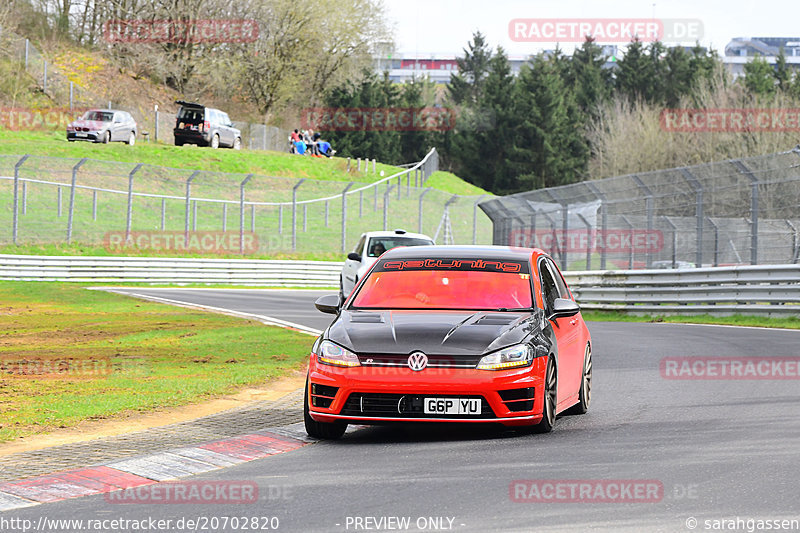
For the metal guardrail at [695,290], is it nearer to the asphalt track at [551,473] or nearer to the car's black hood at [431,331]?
the asphalt track at [551,473]

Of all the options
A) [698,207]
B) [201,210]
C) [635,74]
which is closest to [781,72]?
[635,74]

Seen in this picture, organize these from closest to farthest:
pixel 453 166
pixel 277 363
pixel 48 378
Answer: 1. pixel 48 378
2. pixel 277 363
3. pixel 453 166

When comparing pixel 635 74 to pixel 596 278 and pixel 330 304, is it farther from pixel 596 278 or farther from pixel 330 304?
pixel 330 304

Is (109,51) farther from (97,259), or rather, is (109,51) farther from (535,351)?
(535,351)

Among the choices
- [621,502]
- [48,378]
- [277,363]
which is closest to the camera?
[621,502]

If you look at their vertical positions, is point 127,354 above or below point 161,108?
below

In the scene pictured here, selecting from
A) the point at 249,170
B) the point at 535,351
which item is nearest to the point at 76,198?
the point at 249,170

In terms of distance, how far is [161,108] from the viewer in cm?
6812

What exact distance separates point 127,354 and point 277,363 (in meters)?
1.99

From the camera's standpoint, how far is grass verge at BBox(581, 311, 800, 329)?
69.8 ft

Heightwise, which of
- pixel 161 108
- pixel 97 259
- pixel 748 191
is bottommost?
pixel 97 259

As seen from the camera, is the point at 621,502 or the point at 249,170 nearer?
the point at 621,502

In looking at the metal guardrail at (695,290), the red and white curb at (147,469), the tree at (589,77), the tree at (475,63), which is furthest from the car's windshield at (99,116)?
the tree at (475,63)

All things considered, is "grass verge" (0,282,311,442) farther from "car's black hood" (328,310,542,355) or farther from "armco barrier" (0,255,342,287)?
"armco barrier" (0,255,342,287)
